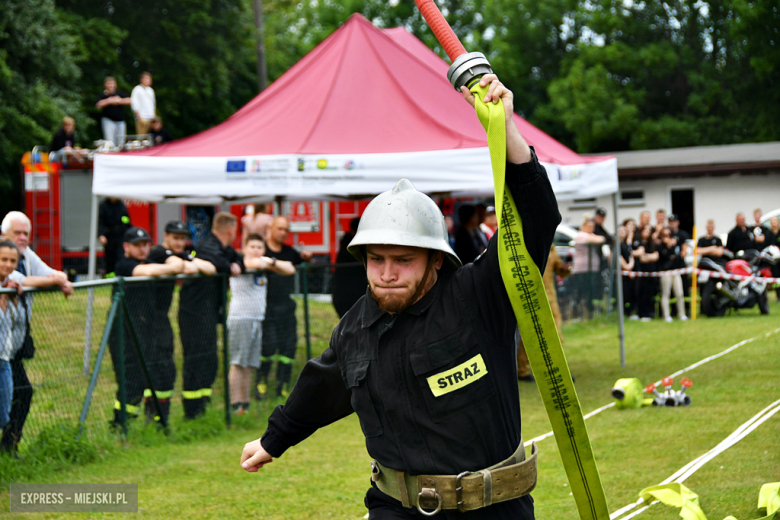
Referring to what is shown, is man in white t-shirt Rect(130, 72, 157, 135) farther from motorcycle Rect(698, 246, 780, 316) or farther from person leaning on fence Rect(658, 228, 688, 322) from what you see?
motorcycle Rect(698, 246, 780, 316)

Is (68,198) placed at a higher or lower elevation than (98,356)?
higher

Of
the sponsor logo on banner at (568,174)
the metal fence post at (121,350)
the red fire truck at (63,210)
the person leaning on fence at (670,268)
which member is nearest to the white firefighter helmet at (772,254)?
the person leaning on fence at (670,268)

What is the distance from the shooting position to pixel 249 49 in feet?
106

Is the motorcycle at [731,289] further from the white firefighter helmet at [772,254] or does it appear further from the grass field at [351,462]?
the grass field at [351,462]

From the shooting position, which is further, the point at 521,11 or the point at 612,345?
the point at 521,11

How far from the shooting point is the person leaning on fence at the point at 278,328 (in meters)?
9.35

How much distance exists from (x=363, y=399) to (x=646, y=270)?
54.0 ft

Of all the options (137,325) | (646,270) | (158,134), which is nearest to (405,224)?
(137,325)

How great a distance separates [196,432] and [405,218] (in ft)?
19.1

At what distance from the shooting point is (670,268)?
18188 millimetres

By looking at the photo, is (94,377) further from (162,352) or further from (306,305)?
(306,305)

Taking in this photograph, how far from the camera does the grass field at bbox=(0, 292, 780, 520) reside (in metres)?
5.85

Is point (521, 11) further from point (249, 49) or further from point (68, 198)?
point (68, 198)

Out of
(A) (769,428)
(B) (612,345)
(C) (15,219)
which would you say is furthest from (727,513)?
(B) (612,345)
